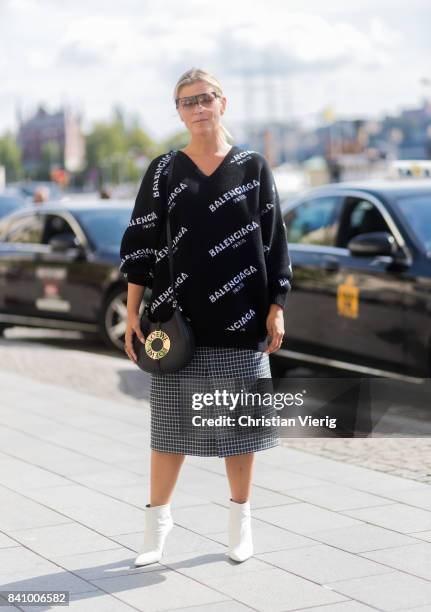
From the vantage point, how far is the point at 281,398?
468 cm

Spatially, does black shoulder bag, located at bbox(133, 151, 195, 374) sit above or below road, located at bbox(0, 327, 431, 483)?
above

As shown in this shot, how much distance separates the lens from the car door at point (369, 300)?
26.6ft

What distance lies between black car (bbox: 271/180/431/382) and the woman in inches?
138

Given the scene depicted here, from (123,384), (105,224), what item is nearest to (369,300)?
(123,384)

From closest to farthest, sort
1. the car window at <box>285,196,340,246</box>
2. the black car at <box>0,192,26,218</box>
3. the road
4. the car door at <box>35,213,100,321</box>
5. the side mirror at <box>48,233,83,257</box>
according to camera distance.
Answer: the road < the car window at <box>285,196,340,246</box> < the car door at <box>35,213,100,321</box> < the side mirror at <box>48,233,83,257</box> < the black car at <box>0,192,26,218</box>

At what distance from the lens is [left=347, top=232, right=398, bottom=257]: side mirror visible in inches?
326

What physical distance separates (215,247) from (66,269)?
8.33 meters

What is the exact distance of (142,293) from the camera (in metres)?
4.57

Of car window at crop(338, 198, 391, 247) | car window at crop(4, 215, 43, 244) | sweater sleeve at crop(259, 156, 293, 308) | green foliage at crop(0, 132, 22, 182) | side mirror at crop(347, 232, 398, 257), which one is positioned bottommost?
green foliage at crop(0, 132, 22, 182)

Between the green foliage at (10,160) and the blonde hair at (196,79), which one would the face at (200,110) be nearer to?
the blonde hair at (196,79)

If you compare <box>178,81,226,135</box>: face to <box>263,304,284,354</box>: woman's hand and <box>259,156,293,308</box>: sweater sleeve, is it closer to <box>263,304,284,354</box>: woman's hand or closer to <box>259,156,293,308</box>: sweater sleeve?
<box>259,156,293,308</box>: sweater sleeve

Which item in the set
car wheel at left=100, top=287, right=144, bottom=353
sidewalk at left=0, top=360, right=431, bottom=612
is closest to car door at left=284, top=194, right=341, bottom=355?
sidewalk at left=0, top=360, right=431, bottom=612

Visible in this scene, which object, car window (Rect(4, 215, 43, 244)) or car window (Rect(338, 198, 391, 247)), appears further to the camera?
car window (Rect(4, 215, 43, 244))

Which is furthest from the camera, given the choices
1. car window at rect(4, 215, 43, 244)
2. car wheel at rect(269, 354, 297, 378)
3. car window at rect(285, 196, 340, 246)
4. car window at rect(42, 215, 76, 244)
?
car window at rect(4, 215, 43, 244)
